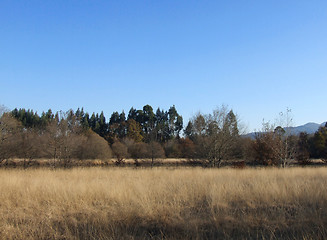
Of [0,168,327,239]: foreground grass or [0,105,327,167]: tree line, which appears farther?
[0,105,327,167]: tree line

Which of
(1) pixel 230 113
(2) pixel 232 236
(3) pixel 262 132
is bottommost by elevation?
(2) pixel 232 236

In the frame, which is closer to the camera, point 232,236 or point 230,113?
point 232,236

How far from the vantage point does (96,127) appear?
7294 cm

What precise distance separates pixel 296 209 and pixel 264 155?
19137 millimetres

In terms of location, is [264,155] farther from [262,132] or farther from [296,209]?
[296,209]

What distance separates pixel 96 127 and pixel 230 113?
2300 inches

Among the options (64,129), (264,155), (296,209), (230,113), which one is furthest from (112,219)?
(264,155)

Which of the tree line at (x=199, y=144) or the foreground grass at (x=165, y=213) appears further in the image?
the tree line at (x=199, y=144)

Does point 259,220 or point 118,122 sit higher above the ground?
point 118,122

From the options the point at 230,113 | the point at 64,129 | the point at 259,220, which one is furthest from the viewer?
the point at 64,129

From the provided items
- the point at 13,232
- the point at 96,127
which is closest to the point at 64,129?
the point at 13,232

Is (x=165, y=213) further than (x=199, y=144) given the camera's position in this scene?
No

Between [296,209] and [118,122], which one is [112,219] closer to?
[296,209]

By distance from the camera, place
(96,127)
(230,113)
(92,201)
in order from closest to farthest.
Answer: (92,201) → (230,113) → (96,127)
